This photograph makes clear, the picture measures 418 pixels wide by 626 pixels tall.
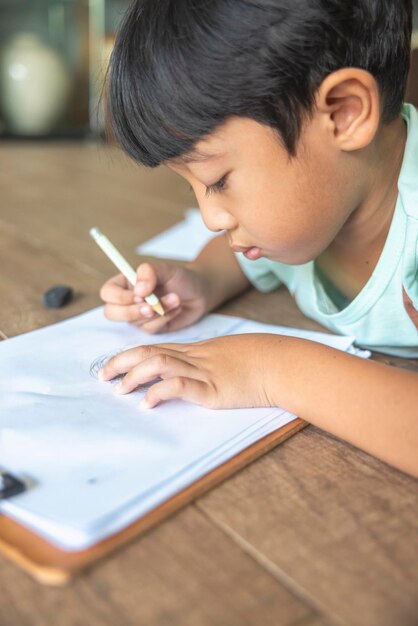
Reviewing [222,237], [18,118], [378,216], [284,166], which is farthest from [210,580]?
[18,118]

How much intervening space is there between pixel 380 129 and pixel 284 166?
0.15 meters

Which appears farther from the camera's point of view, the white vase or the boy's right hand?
the white vase

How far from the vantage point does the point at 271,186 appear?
0.63 metres

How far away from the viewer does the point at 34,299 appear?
0.87 m

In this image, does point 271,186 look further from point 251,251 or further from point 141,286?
point 141,286

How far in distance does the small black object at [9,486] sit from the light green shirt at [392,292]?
0.41 metres

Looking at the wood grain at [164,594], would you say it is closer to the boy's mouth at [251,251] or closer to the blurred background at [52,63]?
the boy's mouth at [251,251]

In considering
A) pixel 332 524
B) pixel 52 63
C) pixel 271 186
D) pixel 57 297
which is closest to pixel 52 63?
pixel 52 63

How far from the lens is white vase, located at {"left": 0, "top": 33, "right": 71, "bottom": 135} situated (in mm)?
2131

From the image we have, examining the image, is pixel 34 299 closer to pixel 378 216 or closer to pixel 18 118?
pixel 378 216

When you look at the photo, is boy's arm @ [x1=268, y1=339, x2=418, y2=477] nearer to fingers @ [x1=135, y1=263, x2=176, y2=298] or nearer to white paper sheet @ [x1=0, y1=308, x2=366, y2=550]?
white paper sheet @ [x1=0, y1=308, x2=366, y2=550]

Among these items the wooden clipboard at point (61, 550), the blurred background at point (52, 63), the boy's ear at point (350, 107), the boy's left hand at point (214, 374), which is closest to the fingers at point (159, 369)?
the boy's left hand at point (214, 374)

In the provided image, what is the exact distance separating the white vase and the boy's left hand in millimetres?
1754

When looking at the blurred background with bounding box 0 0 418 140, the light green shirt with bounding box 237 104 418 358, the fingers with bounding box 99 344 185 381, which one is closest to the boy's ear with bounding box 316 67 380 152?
the light green shirt with bounding box 237 104 418 358
